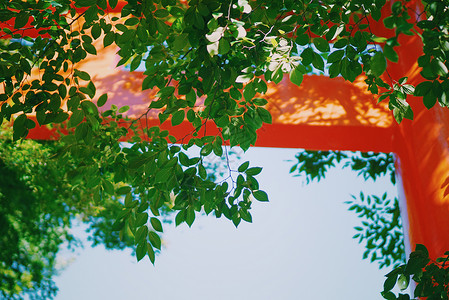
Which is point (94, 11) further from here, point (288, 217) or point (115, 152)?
point (288, 217)

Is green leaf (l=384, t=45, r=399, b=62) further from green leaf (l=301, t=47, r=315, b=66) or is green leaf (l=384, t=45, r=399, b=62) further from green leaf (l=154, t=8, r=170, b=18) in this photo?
green leaf (l=154, t=8, r=170, b=18)

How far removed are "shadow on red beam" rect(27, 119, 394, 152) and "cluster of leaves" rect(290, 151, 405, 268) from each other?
1.56 m

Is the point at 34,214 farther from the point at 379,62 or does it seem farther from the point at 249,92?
the point at 379,62

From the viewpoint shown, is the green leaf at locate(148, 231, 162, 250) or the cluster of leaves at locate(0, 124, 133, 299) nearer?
the green leaf at locate(148, 231, 162, 250)

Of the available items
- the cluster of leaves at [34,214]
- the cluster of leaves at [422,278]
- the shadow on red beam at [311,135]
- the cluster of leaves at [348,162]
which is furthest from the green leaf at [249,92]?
the cluster of leaves at [348,162]

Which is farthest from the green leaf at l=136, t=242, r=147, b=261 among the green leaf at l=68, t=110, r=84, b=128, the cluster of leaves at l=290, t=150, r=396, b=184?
the cluster of leaves at l=290, t=150, r=396, b=184

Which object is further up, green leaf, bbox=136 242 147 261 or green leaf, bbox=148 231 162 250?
green leaf, bbox=148 231 162 250

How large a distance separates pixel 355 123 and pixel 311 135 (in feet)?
0.98

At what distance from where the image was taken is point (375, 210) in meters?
4.90

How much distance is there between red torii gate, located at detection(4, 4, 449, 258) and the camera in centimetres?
274

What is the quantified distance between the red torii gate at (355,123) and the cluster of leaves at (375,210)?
5.16ft

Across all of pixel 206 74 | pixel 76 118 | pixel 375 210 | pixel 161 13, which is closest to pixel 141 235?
pixel 76 118

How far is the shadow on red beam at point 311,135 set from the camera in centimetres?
313

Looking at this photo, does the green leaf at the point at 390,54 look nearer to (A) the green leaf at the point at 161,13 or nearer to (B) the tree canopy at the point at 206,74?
(B) the tree canopy at the point at 206,74
